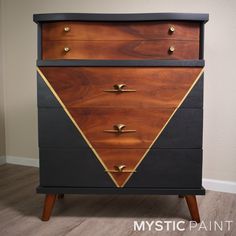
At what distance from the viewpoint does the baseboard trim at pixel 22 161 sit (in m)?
2.29

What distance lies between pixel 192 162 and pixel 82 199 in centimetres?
69

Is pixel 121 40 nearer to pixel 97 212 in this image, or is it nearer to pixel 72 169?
pixel 72 169

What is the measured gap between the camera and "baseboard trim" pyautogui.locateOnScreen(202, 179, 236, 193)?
173 centimetres

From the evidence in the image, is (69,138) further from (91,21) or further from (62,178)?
(91,21)

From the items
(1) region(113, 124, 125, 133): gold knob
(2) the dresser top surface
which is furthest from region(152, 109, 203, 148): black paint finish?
(2) the dresser top surface

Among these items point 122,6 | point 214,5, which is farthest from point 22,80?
point 214,5

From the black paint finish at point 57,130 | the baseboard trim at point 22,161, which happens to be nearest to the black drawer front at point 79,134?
the black paint finish at point 57,130

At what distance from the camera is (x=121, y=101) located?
1.26 metres

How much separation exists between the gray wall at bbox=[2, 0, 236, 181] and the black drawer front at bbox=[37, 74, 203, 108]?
54 centimetres

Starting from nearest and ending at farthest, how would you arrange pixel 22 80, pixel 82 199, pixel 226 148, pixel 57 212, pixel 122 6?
pixel 57 212
pixel 82 199
pixel 226 148
pixel 122 6
pixel 22 80

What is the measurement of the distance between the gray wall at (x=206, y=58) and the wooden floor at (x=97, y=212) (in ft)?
0.98

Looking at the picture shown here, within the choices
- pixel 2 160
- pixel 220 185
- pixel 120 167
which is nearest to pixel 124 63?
pixel 120 167

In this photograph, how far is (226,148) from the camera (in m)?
1.73

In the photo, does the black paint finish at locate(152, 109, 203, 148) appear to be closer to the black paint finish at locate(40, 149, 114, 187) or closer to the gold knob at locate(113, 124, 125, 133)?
the gold knob at locate(113, 124, 125, 133)
